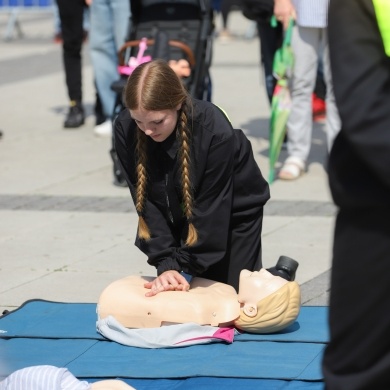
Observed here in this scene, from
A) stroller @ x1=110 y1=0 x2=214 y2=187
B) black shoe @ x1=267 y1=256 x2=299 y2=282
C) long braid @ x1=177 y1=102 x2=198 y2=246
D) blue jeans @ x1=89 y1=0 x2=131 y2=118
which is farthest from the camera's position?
blue jeans @ x1=89 y1=0 x2=131 y2=118

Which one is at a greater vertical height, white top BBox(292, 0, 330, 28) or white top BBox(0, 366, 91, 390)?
white top BBox(0, 366, 91, 390)

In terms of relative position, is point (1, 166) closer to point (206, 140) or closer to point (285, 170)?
point (285, 170)

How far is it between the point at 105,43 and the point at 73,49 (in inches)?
30.6

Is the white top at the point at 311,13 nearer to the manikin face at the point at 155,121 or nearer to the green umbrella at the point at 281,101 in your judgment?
the green umbrella at the point at 281,101

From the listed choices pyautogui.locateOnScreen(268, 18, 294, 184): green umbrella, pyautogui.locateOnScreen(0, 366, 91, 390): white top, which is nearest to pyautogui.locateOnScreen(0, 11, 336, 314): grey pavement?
pyautogui.locateOnScreen(268, 18, 294, 184): green umbrella

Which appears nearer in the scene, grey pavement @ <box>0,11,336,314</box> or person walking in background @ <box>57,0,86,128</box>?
grey pavement @ <box>0,11,336,314</box>

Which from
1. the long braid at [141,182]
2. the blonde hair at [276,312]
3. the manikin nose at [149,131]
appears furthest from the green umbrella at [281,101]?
the manikin nose at [149,131]

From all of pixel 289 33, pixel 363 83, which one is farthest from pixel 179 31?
pixel 363 83

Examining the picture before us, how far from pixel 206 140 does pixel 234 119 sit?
568cm

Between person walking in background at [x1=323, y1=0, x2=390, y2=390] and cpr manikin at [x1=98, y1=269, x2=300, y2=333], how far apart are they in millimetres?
2220

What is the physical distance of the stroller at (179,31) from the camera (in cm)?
752

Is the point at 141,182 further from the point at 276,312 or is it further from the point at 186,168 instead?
the point at 276,312

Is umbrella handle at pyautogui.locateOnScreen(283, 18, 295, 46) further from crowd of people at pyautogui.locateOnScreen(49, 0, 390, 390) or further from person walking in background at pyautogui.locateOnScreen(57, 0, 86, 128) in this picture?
person walking in background at pyautogui.locateOnScreen(57, 0, 86, 128)

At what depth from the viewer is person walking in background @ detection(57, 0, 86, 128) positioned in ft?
30.8
